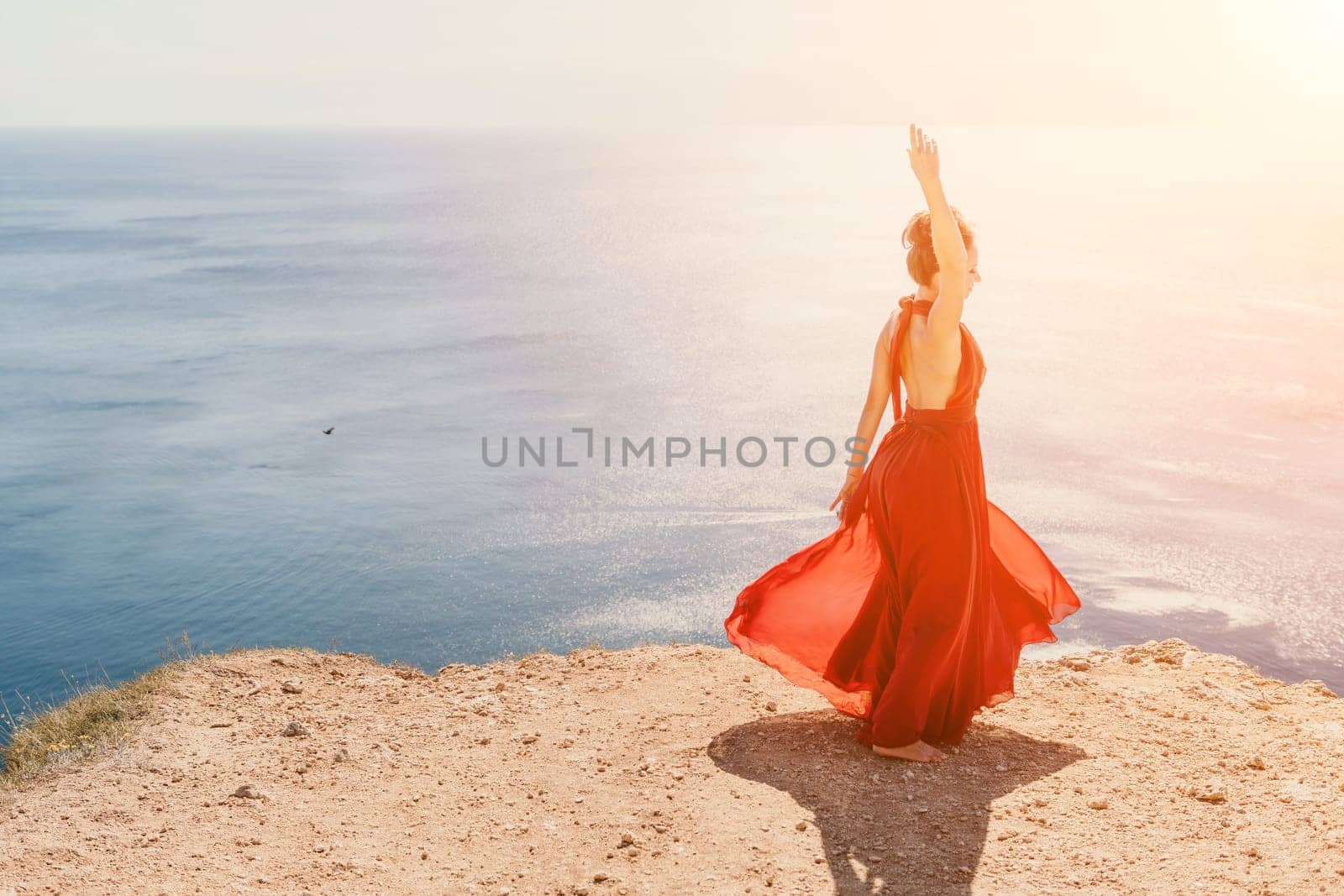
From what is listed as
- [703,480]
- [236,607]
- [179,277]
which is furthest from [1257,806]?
[179,277]

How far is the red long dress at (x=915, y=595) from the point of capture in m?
5.81

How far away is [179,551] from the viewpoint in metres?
21.7

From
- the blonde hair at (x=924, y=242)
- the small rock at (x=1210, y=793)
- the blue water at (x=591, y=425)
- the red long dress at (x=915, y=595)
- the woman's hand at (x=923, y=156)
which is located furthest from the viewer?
the blue water at (x=591, y=425)

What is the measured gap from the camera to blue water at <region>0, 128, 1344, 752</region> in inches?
738

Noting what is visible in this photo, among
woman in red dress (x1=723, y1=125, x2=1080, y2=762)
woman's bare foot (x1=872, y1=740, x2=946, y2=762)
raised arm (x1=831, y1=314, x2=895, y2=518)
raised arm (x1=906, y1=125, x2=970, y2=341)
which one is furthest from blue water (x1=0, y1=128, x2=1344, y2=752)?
raised arm (x1=906, y1=125, x2=970, y2=341)

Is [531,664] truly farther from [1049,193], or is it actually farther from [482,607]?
[1049,193]

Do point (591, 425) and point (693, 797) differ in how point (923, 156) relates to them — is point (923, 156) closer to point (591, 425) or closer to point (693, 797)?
point (693, 797)

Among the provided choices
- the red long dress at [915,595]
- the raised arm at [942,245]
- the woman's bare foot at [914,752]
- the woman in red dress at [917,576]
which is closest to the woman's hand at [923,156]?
the raised arm at [942,245]

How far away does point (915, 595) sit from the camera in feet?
19.1

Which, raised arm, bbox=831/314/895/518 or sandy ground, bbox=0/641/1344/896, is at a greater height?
raised arm, bbox=831/314/895/518

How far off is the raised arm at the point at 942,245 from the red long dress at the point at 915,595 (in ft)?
0.65

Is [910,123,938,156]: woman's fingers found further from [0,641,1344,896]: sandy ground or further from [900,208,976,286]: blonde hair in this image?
[0,641,1344,896]: sandy ground

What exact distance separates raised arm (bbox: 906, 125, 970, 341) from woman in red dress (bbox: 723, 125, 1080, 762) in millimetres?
12

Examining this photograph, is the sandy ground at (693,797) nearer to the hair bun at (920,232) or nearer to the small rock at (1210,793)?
the small rock at (1210,793)
